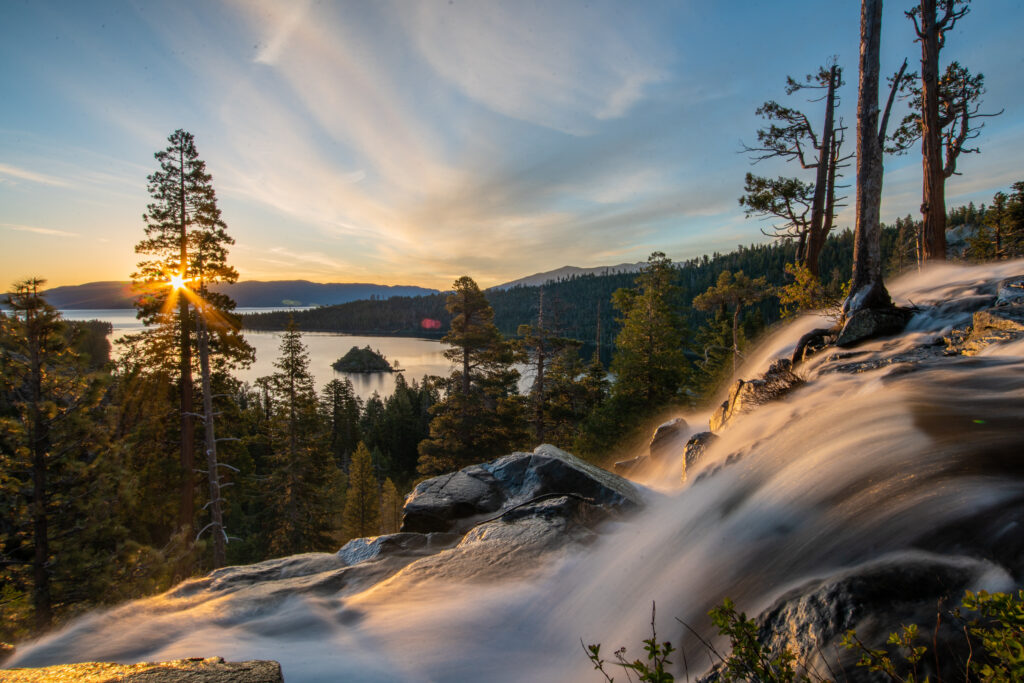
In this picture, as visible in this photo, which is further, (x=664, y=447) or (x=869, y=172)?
(x=664, y=447)

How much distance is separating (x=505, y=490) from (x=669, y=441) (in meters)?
4.68

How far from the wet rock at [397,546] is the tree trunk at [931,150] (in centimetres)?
1425

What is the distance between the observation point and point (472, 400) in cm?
2177

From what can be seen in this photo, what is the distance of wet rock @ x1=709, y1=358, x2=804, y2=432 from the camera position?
7.70 metres

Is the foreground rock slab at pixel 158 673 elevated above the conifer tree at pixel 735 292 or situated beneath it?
situated beneath

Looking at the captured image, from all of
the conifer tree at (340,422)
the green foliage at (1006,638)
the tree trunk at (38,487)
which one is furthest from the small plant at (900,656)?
the conifer tree at (340,422)

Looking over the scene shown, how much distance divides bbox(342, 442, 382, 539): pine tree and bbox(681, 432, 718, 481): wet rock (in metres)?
25.8

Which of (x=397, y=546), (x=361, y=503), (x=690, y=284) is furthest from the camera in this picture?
(x=690, y=284)

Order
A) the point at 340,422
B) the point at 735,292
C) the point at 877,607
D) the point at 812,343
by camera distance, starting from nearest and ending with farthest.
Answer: the point at 877,607 → the point at 812,343 → the point at 735,292 → the point at 340,422

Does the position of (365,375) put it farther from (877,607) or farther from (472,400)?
(877,607)

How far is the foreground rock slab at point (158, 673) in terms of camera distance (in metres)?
2.73

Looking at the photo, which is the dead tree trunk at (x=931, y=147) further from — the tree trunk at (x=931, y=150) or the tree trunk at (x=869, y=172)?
the tree trunk at (x=869, y=172)

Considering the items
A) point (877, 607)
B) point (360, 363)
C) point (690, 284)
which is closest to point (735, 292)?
point (877, 607)

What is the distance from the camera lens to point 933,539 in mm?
3000
